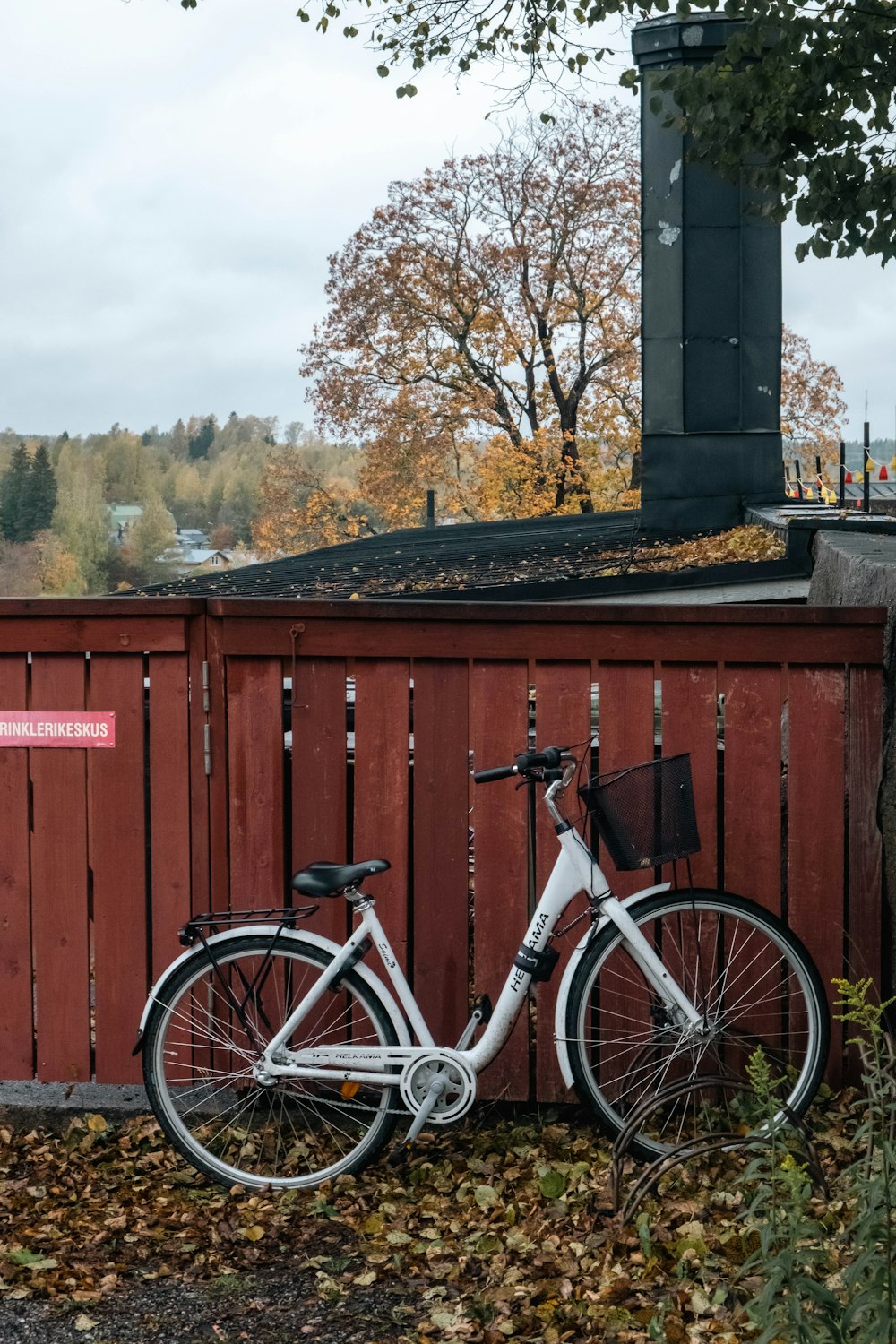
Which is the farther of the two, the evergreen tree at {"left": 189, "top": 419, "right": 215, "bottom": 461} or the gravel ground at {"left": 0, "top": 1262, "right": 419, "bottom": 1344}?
the evergreen tree at {"left": 189, "top": 419, "right": 215, "bottom": 461}

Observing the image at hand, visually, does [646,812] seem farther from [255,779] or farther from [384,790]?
[255,779]

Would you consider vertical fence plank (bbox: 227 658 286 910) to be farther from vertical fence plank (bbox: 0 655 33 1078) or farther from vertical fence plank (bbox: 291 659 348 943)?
vertical fence plank (bbox: 0 655 33 1078)

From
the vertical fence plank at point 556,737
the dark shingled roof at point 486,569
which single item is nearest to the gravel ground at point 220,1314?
the vertical fence plank at point 556,737

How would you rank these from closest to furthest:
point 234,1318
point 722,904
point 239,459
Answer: point 234,1318 < point 722,904 < point 239,459

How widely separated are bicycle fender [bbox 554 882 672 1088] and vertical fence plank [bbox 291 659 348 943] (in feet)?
2.58

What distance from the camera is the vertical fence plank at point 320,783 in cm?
444

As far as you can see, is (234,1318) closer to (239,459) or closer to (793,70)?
(793,70)

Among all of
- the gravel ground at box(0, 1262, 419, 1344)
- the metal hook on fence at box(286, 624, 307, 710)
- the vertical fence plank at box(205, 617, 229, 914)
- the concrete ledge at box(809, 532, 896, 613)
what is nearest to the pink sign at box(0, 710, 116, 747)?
the vertical fence plank at box(205, 617, 229, 914)

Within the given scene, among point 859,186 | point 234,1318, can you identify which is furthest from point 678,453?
point 234,1318

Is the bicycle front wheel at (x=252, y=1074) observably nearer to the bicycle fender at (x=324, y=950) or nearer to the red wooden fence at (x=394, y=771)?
the bicycle fender at (x=324, y=950)

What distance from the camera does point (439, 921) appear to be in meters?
4.43

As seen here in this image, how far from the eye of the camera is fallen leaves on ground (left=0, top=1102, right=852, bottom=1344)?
3314mm

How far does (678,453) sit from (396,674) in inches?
450

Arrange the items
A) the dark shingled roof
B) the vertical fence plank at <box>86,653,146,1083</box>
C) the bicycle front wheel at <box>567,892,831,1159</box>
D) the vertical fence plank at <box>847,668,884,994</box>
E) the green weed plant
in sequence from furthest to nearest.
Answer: the dark shingled roof → the vertical fence plank at <box>86,653,146,1083</box> → the vertical fence plank at <box>847,668,884,994</box> → the bicycle front wheel at <box>567,892,831,1159</box> → the green weed plant
